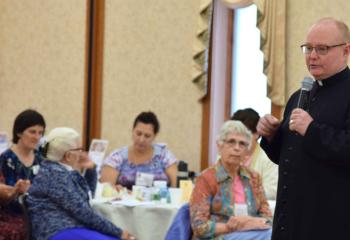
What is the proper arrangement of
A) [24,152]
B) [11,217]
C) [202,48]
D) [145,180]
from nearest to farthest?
[11,217]
[24,152]
[145,180]
[202,48]

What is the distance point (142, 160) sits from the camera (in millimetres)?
5836

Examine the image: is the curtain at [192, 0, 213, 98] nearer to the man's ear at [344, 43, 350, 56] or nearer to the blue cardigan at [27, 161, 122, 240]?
the blue cardigan at [27, 161, 122, 240]

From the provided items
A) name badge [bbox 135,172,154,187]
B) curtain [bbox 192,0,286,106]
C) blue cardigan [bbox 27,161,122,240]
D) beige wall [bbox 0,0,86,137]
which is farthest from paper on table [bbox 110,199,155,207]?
beige wall [bbox 0,0,86,137]

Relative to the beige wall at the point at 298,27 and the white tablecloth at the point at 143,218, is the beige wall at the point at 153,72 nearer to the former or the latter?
the beige wall at the point at 298,27

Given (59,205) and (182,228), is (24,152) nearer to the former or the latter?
(59,205)

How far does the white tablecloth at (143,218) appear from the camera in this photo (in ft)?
15.1

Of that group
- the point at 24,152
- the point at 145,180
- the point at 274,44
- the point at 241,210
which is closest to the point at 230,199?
the point at 241,210

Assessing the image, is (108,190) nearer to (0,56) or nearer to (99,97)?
(99,97)

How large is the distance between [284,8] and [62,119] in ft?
10.5

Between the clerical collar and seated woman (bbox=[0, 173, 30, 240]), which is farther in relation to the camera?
seated woman (bbox=[0, 173, 30, 240])

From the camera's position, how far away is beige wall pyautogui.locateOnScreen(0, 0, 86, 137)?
8.18 metres

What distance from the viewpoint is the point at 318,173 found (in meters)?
2.27

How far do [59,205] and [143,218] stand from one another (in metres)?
0.74

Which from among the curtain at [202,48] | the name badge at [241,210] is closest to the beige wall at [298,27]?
the curtain at [202,48]
